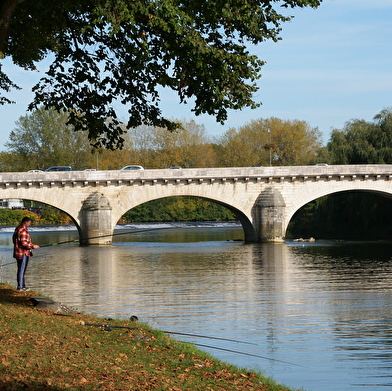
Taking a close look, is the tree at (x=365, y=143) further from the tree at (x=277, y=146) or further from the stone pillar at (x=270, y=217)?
the tree at (x=277, y=146)

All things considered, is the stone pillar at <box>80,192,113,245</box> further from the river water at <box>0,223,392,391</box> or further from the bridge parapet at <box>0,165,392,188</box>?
the river water at <box>0,223,392,391</box>

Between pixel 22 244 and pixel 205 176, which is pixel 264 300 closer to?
pixel 22 244

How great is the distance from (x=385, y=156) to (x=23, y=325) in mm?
37670

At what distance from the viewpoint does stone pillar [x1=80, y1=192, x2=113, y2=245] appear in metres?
38.9

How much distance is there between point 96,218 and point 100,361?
31.9 metres

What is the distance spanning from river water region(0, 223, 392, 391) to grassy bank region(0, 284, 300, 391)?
118 centimetres

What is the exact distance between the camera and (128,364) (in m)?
7.36

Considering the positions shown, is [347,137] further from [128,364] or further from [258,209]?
[128,364]

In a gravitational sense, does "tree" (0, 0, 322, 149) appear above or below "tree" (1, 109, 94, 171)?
below

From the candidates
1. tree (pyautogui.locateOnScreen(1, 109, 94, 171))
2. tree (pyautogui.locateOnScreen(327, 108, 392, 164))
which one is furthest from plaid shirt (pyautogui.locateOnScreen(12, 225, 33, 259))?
tree (pyautogui.locateOnScreen(1, 109, 94, 171))

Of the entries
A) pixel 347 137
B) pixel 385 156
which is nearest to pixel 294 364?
pixel 385 156

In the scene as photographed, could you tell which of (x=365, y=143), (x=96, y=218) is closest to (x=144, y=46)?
(x=96, y=218)

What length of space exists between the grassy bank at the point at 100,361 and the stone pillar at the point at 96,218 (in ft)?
95.5

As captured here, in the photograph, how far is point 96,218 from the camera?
38.9 meters
